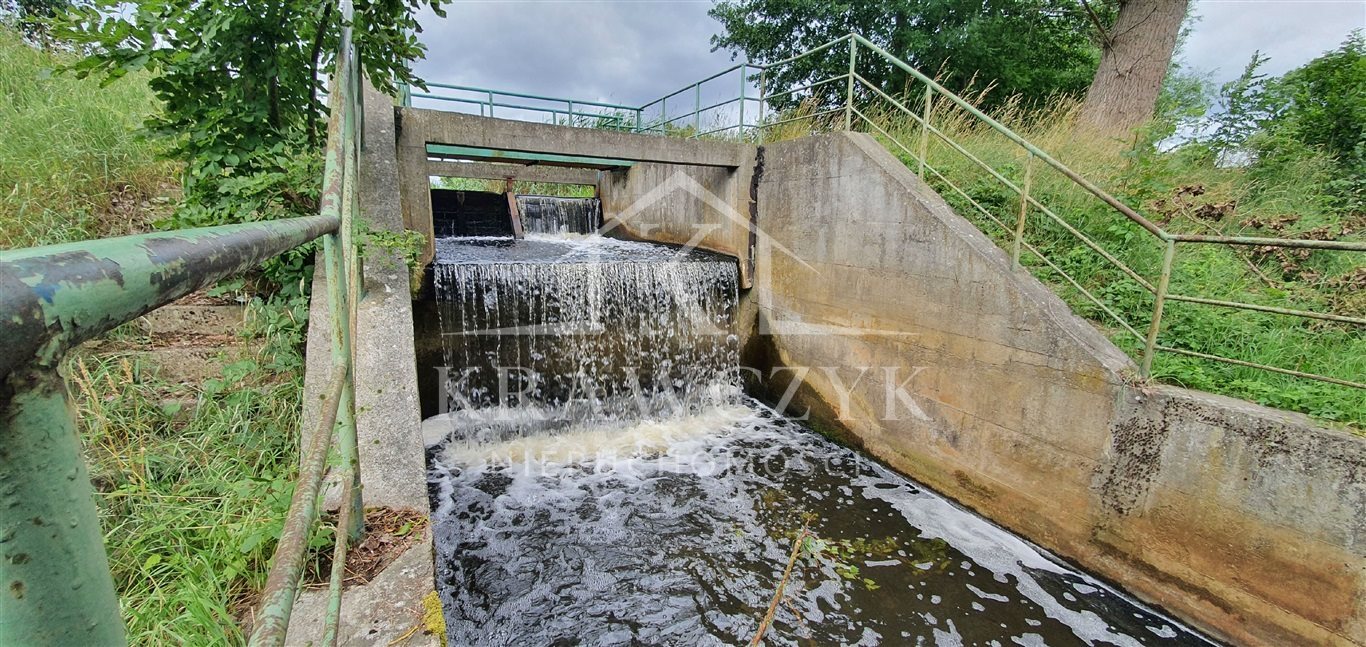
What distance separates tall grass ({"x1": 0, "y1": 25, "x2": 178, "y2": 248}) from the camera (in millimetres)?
3625

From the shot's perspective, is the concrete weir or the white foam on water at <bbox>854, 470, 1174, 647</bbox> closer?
the concrete weir

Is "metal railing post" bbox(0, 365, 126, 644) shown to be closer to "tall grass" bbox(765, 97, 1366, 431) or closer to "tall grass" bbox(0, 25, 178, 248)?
"tall grass" bbox(0, 25, 178, 248)

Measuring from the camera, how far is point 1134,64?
8.01 m

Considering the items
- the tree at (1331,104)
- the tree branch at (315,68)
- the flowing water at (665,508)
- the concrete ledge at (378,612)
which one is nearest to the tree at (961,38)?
the tree at (1331,104)

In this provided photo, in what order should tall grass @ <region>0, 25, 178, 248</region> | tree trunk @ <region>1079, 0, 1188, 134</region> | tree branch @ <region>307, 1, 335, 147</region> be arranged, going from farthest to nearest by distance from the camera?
tree trunk @ <region>1079, 0, 1188, 134</region> → tall grass @ <region>0, 25, 178, 248</region> → tree branch @ <region>307, 1, 335, 147</region>

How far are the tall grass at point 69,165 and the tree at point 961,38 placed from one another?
14.6m

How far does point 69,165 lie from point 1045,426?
24.7ft

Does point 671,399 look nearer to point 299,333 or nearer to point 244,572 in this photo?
point 299,333

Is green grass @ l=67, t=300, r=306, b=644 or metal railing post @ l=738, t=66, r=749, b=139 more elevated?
metal railing post @ l=738, t=66, r=749, b=139

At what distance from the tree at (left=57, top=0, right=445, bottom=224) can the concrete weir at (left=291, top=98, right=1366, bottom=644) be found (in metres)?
0.85

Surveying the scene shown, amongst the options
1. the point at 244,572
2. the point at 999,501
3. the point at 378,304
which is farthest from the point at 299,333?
the point at 999,501

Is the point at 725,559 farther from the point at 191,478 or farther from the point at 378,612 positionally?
the point at 191,478

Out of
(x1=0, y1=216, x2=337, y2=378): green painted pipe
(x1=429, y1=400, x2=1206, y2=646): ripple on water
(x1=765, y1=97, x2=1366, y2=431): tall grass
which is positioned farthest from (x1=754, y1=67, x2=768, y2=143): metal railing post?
(x1=0, y1=216, x2=337, y2=378): green painted pipe

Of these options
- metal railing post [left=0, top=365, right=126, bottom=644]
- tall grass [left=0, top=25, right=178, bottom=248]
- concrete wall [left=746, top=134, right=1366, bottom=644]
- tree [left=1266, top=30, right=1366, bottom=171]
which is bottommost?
concrete wall [left=746, top=134, right=1366, bottom=644]
